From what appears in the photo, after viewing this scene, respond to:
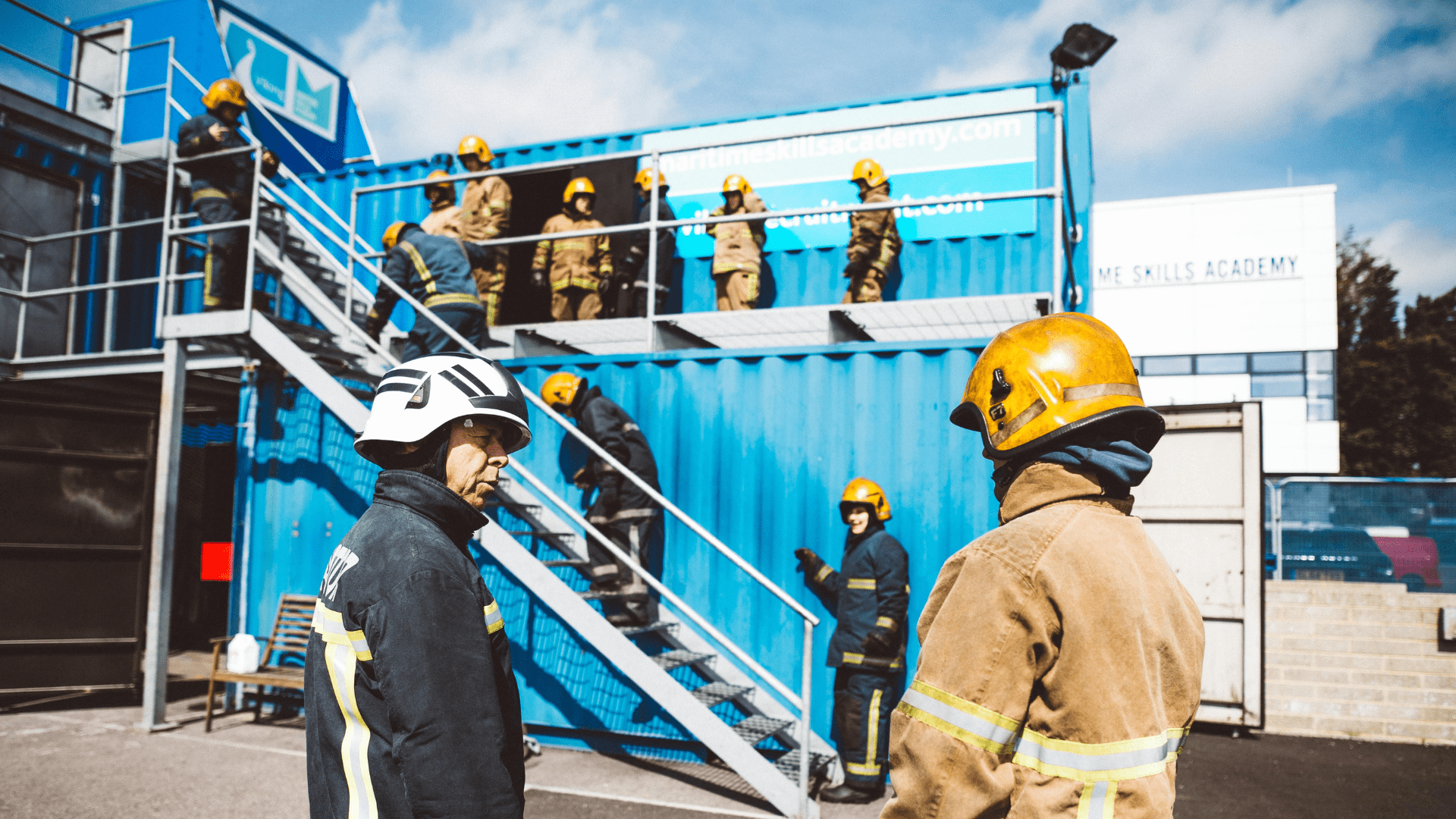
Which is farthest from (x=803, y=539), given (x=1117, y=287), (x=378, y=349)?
(x=1117, y=287)

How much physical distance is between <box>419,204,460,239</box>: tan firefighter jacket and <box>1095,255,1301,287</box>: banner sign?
18.5 meters

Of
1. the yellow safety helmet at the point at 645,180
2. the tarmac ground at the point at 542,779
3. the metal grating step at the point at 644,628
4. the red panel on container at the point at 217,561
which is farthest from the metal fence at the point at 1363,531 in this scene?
the red panel on container at the point at 217,561

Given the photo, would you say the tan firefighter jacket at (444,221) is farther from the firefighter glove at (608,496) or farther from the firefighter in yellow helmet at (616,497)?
the firefighter glove at (608,496)

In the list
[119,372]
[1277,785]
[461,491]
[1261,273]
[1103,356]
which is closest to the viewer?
[1103,356]

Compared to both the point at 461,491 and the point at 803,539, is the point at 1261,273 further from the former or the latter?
the point at 461,491

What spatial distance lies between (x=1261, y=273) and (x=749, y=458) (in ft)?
64.3

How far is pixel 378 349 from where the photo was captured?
7.25 m

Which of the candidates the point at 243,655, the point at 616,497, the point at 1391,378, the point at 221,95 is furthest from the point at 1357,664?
the point at 1391,378

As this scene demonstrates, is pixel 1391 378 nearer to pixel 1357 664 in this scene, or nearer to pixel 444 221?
pixel 1357 664

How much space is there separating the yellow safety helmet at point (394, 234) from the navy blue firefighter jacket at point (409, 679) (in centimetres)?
584

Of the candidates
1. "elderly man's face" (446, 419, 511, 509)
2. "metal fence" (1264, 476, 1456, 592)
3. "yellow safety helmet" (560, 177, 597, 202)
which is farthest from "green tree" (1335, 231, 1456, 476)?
"elderly man's face" (446, 419, 511, 509)

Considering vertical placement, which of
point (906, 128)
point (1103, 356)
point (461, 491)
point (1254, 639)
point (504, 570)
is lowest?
point (1254, 639)

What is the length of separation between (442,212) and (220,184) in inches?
79.8

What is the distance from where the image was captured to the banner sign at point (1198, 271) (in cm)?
2106
